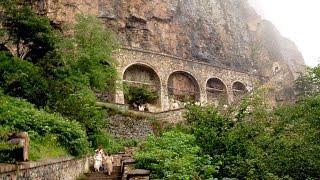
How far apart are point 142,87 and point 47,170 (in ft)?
83.6

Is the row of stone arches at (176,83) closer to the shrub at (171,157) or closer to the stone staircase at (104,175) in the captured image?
the stone staircase at (104,175)

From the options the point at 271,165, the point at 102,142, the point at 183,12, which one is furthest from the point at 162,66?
the point at 271,165

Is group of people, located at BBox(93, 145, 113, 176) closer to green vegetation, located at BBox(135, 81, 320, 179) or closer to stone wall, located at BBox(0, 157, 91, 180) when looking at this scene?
stone wall, located at BBox(0, 157, 91, 180)

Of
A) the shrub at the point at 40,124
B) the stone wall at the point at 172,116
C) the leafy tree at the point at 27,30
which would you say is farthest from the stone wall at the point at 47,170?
the stone wall at the point at 172,116

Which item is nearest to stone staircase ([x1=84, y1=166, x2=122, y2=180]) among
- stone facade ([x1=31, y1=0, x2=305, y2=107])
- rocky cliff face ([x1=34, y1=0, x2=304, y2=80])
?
stone facade ([x1=31, y1=0, x2=305, y2=107])

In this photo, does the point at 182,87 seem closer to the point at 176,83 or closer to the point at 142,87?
the point at 176,83

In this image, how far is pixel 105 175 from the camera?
13.5 meters

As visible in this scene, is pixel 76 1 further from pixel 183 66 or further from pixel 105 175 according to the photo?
pixel 105 175

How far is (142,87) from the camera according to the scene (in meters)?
34.0

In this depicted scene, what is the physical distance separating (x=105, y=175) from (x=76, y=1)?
21.4 m

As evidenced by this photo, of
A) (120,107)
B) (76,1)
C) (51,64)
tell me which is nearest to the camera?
(51,64)

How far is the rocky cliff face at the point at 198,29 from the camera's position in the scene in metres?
34.0

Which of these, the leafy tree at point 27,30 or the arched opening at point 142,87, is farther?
the arched opening at point 142,87

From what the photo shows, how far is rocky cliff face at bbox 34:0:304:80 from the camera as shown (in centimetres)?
3397
